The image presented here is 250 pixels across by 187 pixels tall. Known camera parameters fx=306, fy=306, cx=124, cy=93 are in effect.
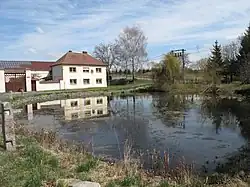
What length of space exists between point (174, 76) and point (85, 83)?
15.2m

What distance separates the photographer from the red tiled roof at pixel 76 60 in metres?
48.9

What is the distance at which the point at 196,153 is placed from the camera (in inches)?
404

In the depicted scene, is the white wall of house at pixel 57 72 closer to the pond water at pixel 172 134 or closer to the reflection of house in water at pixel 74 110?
the reflection of house in water at pixel 74 110

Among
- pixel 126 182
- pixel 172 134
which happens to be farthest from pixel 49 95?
pixel 126 182

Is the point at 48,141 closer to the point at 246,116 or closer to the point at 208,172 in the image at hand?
the point at 208,172

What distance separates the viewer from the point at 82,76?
4991 centimetres

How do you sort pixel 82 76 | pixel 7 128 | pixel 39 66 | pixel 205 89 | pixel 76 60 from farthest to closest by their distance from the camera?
pixel 39 66 < pixel 76 60 < pixel 82 76 < pixel 205 89 < pixel 7 128

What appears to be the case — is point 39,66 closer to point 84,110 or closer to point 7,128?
point 84,110

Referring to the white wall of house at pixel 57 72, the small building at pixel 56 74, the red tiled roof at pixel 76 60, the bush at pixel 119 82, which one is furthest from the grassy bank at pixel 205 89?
the white wall of house at pixel 57 72

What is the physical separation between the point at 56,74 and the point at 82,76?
417 cm

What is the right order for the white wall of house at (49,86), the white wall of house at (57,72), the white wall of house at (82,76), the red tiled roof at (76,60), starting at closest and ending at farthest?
the white wall of house at (49,86), the white wall of house at (82,76), the white wall of house at (57,72), the red tiled roof at (76,60)

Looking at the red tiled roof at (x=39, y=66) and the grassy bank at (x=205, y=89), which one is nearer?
the grassy bank at (x=205, y=89)

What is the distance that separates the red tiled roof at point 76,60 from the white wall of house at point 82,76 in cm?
66

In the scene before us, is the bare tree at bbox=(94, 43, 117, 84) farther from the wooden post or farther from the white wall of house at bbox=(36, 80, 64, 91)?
the wooden post
